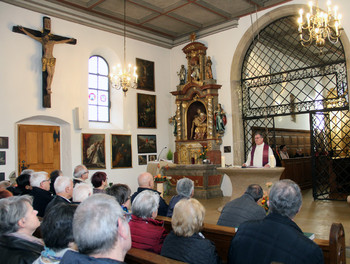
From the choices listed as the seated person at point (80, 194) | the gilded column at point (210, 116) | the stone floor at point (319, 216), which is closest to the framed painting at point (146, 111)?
the gilded column at point (210, 116)

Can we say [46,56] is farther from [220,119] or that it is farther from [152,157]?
[220,119]

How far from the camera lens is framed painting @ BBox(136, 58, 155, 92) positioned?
1215 centimetres

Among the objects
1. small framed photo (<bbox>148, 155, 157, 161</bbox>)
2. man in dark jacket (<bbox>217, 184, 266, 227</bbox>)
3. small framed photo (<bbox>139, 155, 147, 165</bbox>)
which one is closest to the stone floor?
man in dark jacket (<bbox>217, 184, 266, 227</bbox>)

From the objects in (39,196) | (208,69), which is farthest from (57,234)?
(208,69)

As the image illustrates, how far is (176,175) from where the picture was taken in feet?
37.0

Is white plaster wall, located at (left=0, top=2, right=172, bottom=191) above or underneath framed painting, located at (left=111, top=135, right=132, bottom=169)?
above

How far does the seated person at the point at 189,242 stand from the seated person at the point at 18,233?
99 cm

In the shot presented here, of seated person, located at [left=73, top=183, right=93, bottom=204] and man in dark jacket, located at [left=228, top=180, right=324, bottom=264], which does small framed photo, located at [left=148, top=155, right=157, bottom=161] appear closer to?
seated person, located at [left=73, top=183, right=93, bottom=204]

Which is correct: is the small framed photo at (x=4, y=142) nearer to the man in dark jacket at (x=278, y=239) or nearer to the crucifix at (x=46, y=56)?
the crucifix at (x=46, y=56)

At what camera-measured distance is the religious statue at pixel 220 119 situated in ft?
37.4

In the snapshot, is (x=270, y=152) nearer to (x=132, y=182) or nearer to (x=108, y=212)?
(x=132, y=182)

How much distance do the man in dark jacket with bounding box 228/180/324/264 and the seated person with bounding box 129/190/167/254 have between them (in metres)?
0.74

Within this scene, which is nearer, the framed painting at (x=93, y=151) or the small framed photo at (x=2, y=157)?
the small framed photo at (x=2, y=157)

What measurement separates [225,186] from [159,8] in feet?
20.2
